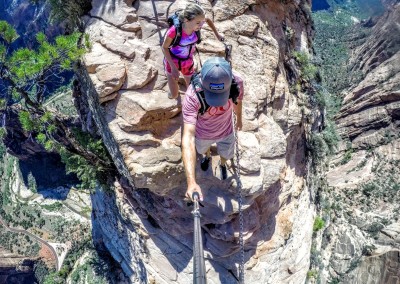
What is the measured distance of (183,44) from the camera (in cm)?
523

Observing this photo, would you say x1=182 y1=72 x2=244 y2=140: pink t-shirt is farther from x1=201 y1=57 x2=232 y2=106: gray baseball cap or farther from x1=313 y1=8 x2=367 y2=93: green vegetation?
x1=313 y1=8 x2=367 y2=93: green vegetation

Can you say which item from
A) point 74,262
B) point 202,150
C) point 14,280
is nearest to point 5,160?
point 14,280

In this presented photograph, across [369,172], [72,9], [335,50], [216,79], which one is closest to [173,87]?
[216,79]

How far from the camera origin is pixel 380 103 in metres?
30.5

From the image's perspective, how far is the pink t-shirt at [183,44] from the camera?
16.0 feet

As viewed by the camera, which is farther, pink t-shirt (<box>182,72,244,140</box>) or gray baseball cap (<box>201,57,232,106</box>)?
pink t-shirt (<box>182,72,244,140</box>)

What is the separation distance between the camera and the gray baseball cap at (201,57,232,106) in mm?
3824

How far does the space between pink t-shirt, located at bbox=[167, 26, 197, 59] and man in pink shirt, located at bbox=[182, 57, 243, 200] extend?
3.62ft

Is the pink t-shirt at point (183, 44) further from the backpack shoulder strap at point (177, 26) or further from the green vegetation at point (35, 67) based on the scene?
the green vegetation at point (35, 67)

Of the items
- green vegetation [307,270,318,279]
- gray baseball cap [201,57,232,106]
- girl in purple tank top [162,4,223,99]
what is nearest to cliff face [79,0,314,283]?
green vegetation [307,270,318,279]

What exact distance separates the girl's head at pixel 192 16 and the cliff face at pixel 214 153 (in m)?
2.26

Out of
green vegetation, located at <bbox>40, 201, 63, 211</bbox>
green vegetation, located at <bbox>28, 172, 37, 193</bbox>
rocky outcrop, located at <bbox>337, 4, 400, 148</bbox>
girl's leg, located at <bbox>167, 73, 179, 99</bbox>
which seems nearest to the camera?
girl's leg, located at <bbox>167, 73, 179, 99</bbox>

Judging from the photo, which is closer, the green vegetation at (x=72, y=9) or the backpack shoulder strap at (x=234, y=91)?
the backpack shoulder strap at (x=234, y=91)

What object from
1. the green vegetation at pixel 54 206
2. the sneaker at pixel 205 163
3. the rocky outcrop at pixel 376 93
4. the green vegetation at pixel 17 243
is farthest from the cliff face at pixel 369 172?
the green vegetation at pixel 17 243
